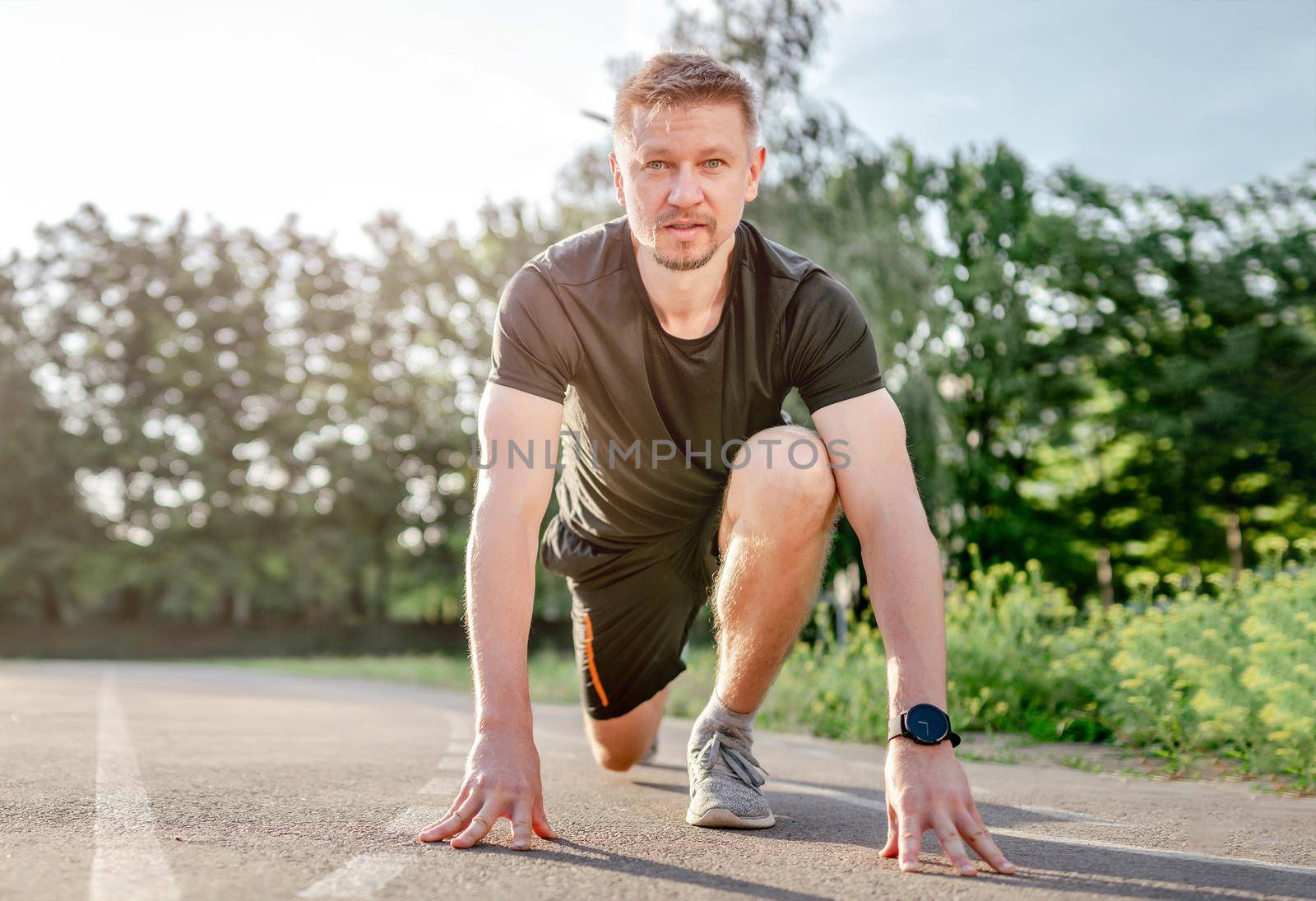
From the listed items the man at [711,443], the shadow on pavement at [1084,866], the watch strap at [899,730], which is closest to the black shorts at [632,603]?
the man at [711,443]

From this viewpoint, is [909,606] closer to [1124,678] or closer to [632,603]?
[632,603]

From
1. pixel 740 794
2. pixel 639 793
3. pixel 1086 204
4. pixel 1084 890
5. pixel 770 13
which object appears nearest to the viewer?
pixel 1084 890

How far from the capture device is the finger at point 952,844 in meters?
2.29

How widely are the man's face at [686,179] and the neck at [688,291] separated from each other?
0.07 metres

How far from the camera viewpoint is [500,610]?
2703 mm

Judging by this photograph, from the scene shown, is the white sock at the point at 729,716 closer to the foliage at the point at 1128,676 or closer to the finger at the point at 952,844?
the finger at the point at 952,844

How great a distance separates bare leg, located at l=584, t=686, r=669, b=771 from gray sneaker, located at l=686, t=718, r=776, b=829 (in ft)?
3.65

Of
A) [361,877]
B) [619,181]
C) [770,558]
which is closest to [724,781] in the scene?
[770,558]

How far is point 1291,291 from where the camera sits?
98.1 ft

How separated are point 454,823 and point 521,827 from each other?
152 millimetres

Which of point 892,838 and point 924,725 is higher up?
point 924,725

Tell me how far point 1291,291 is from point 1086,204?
223 inches

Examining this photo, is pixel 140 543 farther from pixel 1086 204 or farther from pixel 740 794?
pixel 740 794

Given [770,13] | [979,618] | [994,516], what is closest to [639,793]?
[979,618]
